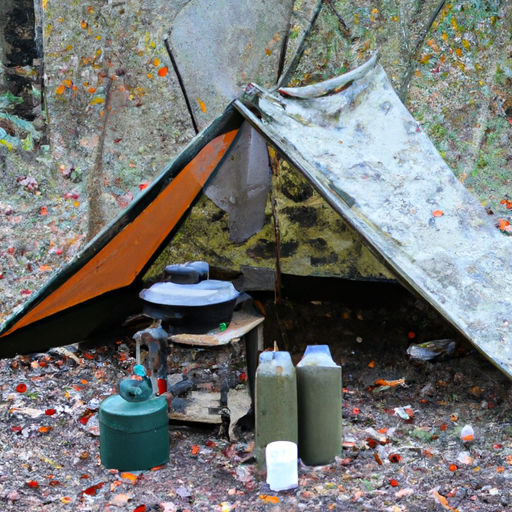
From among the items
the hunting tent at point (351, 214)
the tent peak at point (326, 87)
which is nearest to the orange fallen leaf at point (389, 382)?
the hunting tent at point (351, 214)

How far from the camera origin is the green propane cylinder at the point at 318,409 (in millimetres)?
2762

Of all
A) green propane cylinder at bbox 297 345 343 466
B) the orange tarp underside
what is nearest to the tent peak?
the orange tarp underside

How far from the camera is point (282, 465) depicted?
2.60 meters

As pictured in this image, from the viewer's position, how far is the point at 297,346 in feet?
13.9

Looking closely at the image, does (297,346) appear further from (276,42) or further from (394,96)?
(276,42)

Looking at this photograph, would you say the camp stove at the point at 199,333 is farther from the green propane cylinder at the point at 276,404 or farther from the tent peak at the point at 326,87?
the tent peak at the point at 326,87

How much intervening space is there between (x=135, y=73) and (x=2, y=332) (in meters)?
3.32

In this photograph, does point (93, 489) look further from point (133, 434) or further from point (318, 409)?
point (318, 409)

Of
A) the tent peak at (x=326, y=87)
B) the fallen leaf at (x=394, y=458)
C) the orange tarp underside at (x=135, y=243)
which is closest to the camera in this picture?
the fallen leaf at (x=394, y=458)

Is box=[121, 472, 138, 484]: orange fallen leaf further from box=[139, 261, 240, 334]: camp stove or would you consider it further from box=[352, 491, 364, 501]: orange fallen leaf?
box=[352, 491, 364, 501]: orange fallen leaf

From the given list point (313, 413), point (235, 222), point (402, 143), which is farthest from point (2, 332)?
point (402, 143)

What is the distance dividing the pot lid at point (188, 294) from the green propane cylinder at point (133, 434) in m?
0.47

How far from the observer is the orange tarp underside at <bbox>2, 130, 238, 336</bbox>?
351 centimetres

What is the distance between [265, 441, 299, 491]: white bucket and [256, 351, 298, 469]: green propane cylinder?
0.19 feet
